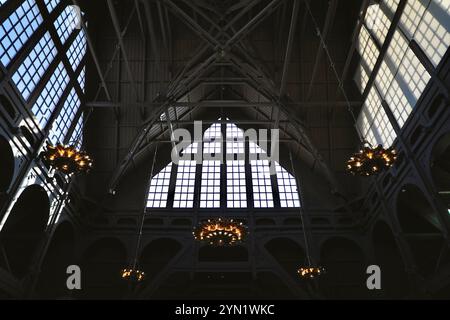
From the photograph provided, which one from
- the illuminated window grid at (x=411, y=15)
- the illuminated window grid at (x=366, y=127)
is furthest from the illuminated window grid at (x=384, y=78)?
the illuminated window grid at (x=411, y=15)

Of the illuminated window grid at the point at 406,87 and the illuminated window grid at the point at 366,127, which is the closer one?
the illuminated window grid at the point at 406,87

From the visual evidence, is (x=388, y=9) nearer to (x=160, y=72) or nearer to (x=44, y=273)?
(x=160, y=72)

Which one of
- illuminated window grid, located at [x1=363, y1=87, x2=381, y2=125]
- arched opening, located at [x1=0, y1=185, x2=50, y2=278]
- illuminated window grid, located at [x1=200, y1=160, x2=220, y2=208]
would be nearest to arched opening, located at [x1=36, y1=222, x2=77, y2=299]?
arched opening, located at [x1=0, y1=185, x2=50, y2=278]

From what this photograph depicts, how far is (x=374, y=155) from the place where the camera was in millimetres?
15070

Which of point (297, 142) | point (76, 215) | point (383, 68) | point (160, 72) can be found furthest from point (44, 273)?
point (383, 68)

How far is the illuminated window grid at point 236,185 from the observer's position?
91.3 ft

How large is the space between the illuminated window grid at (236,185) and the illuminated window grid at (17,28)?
1514 cm

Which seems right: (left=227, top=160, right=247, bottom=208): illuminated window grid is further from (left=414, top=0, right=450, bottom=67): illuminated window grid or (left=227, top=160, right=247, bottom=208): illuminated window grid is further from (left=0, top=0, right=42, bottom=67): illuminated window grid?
(left=0, top=0, right=42, bottom=67): illuminated window grid

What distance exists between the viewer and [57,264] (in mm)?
24078

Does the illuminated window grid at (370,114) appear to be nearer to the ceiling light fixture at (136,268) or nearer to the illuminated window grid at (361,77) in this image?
the illuminated window grid at (361,77)

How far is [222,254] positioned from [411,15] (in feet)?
A: 54.8

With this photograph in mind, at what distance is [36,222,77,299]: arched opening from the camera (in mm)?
23203

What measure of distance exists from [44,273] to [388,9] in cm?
2240

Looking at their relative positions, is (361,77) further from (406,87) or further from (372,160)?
(372,160)
